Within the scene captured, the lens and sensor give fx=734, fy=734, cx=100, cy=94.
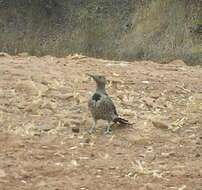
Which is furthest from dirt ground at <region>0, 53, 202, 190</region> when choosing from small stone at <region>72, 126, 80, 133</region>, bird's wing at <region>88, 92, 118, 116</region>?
bird's wing at <region>88, 92, 118, 116</region>

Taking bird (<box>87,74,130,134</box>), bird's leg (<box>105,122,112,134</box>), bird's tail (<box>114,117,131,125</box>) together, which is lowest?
bird's leg (<box>105,122,112,134</box>)

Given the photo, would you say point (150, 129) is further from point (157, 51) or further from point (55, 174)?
point (157, 51)

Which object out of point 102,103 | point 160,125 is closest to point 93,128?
point 102,103

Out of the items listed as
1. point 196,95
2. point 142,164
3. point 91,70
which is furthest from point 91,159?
point 91,70

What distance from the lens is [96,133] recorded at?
23.7ft

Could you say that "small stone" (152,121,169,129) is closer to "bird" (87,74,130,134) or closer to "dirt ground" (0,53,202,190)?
"dirt ground" (0,53,202,190)

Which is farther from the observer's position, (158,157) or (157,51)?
(157,51)

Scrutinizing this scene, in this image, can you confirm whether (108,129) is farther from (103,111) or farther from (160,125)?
(160,125)

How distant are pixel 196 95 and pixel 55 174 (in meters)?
3.93

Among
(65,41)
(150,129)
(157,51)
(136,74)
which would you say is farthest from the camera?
(65,41)

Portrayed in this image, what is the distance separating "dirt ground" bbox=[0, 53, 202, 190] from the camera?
5.74 meters

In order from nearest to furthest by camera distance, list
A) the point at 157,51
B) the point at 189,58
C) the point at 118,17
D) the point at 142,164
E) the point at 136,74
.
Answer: the point at 142,164
the point at 136,74
the point at 189,58
the point at 157,51
the point at 118,17

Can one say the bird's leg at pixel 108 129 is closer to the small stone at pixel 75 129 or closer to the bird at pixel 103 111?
the bird at pixel 103 111

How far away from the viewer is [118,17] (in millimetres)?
22484
